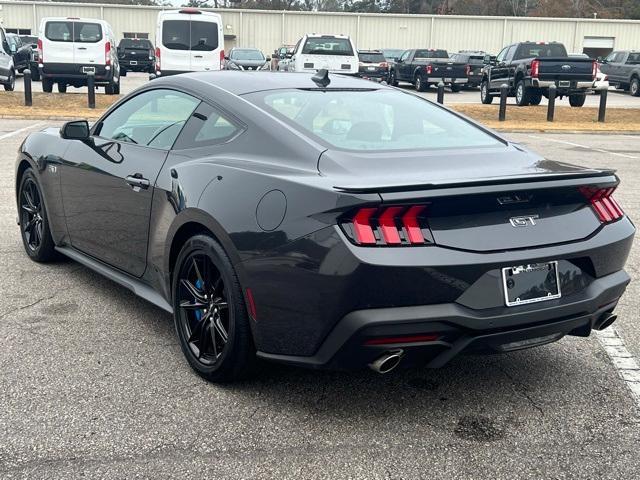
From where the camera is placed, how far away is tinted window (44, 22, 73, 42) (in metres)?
21.1

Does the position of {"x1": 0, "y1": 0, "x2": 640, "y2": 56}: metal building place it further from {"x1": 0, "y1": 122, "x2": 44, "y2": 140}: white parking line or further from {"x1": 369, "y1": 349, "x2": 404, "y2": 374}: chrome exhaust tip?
{"x1": 369, "y1": 349, "x2": 404, "y2": 374}: chrome exhaust tip

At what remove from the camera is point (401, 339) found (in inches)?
124

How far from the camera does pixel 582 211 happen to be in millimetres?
3609

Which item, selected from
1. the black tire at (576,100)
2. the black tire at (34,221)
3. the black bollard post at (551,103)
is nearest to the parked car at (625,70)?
the black tire at (576,100)

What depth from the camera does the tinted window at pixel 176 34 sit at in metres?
21.7

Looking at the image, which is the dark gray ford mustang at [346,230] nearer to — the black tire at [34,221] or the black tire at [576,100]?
the black tire at [34,221]

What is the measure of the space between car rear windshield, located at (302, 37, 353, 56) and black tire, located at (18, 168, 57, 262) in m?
19.4

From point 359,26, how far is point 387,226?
54.9m

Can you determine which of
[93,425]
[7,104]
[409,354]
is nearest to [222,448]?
[93,425]

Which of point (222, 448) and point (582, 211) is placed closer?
point (222, 448)

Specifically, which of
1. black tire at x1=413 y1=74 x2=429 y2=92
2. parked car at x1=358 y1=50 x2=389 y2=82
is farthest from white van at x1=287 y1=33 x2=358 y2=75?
parked car at x1=358 y1=50 x2=389 y2=82

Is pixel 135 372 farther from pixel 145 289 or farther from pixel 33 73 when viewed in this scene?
pixel 33 73

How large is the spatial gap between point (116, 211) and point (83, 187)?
0.51 meters

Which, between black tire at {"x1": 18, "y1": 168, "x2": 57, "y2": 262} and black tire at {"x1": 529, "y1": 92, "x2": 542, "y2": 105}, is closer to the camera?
black tire at {"x1": 18, "y1": 168, "x2": 57, "y2": 262}
